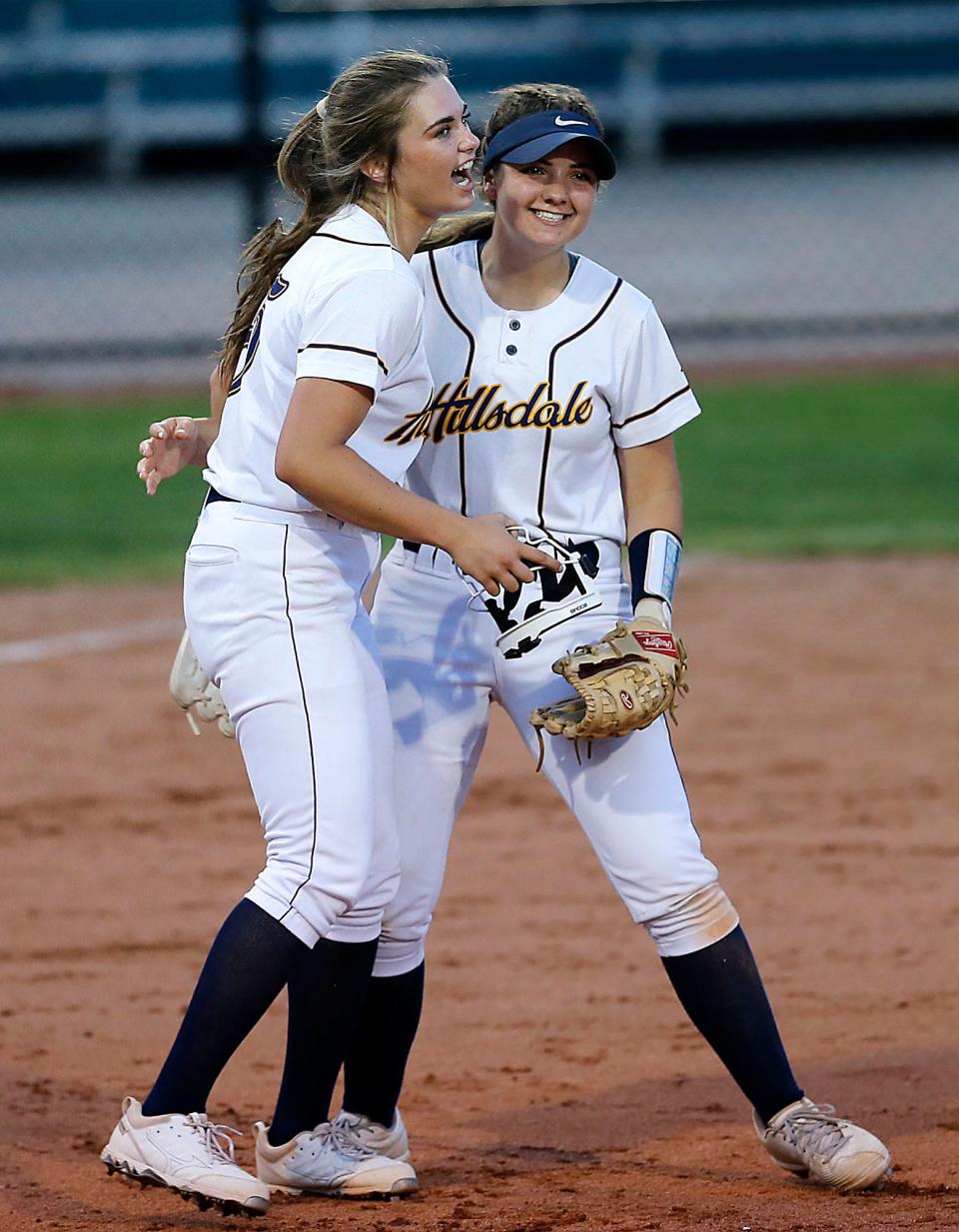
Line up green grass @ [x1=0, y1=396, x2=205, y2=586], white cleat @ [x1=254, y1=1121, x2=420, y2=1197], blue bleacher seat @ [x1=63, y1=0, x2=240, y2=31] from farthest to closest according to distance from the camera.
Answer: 1. blue bleacher seat @ [x1=63, y1=0, x2=240, y2=31]
2. green grass @ [x1=0, y1=396, x2=205, y2=586]
3. white cleat @ [x1=254, y1=1121, x2=420, y2=1197]

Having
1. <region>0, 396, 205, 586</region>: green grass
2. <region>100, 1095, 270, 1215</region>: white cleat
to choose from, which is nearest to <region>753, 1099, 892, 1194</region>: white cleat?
<region>100, 1095, 270, 1215</region>: white cleat

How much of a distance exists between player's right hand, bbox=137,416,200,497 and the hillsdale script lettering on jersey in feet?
1.32

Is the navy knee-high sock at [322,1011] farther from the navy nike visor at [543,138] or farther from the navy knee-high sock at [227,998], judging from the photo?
the navy nike visor at [543,138]

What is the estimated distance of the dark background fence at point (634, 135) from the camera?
1673 centimetres

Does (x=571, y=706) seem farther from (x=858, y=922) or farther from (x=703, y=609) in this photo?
(x=703, y=609)

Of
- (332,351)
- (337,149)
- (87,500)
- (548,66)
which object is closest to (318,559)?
(332,351)

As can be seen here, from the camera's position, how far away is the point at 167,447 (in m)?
3.25

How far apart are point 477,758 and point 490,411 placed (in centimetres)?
58

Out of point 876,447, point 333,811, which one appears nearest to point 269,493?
point 333,811

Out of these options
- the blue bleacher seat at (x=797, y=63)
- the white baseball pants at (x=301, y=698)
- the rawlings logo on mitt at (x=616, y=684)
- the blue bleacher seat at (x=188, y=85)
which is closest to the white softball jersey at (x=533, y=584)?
the rawlings logo on mitt at (x=616, y=684)

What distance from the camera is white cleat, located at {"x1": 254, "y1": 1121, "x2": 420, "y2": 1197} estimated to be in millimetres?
3133

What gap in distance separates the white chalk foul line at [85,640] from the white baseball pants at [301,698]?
4.26 m

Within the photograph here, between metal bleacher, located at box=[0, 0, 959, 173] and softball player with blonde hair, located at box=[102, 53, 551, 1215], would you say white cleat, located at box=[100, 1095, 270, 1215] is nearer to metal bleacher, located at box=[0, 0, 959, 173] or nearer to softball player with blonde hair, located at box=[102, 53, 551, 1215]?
softball player with blonde hair, located at box=[102, 53, 551, 1215]

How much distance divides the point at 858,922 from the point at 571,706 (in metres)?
1.77
